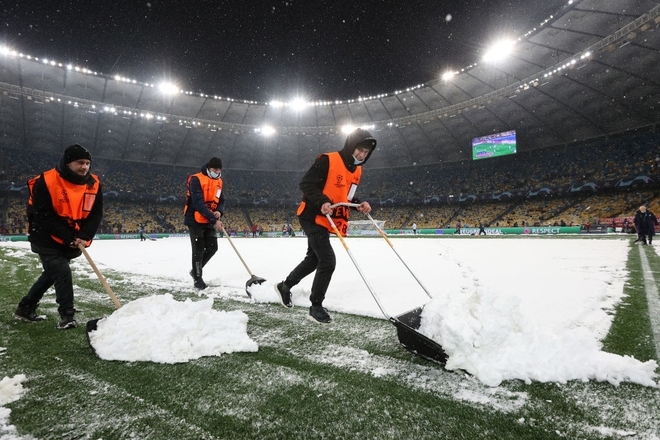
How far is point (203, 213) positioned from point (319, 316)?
2.62 meters

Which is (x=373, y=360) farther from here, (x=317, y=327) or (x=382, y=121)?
(x=382, y=121)

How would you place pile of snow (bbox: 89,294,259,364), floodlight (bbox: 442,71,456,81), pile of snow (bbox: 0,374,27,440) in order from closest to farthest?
pile of snow (bbox: 0,374,27,440)
pile of snow (bbox: 89,294,259,364)
floodlight (bbox: 442,71,456,81)

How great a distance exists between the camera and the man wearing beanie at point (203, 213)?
4910 mm

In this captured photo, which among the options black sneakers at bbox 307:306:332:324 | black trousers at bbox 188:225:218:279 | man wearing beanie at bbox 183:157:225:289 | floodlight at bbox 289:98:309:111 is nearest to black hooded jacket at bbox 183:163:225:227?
man wearing beanie at bbox 183:157:225:289

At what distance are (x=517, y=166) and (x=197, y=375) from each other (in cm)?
4008

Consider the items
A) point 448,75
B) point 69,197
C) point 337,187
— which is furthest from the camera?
point 448,75

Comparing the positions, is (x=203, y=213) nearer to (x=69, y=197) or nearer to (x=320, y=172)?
(x=69, y=197)

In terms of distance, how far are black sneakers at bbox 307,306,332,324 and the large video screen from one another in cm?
3462

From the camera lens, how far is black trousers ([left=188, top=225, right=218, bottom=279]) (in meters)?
5.02

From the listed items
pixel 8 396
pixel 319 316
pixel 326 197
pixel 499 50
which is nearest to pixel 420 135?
pixel 499 50

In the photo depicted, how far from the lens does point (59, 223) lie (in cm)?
308

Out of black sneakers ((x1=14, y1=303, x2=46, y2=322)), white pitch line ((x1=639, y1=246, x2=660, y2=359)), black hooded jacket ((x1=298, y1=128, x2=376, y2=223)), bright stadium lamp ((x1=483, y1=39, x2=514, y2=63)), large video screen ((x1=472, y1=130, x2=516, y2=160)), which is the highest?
bright stadium lamp ((x1=483, y1=39, x2=514, y2=63))

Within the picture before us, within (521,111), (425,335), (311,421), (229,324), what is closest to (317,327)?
(229,324)

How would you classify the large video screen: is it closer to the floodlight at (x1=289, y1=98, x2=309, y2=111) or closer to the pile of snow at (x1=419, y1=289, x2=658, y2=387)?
the floodlight at (x1=289, y1=98, x2=309, y2=111)
